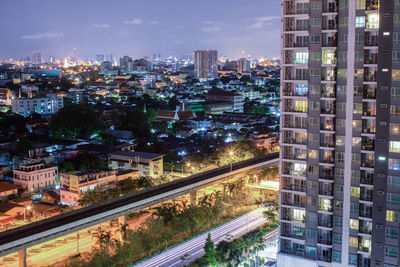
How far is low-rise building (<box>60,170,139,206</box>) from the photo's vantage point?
18.4 m

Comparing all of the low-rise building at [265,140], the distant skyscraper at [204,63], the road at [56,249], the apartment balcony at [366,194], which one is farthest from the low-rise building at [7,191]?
the distant skyscraper at [204,63]

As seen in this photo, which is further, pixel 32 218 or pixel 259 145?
pixel 259 145

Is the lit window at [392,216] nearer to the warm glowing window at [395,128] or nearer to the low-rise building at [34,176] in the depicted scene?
the warm glowing window at [395,128]

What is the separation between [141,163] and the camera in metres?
22.3

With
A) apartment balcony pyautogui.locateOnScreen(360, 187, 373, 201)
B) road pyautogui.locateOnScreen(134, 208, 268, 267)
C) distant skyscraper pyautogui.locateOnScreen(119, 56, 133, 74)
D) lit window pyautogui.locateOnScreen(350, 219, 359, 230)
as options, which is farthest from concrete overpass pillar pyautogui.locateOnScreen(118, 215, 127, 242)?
distant skyscraper pyautogui.locateOnScreen(119, 56, 133, 74)

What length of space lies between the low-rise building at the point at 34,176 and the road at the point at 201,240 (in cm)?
851

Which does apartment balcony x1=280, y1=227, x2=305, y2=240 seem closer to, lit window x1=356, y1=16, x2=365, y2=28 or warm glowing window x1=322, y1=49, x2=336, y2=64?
warm glowing window x1=322, y1=49, x2=336, y2=64

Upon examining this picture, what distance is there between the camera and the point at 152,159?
866 inches

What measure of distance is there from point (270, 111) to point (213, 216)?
96.7ft

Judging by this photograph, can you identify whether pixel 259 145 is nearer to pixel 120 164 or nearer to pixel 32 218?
pixel 120 164

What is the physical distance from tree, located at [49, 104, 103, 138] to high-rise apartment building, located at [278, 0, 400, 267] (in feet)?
74.6

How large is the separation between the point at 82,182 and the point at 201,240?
6.01 meters

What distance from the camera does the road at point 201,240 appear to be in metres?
13.6

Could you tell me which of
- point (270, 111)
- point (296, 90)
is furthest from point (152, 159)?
point (270, 111)
